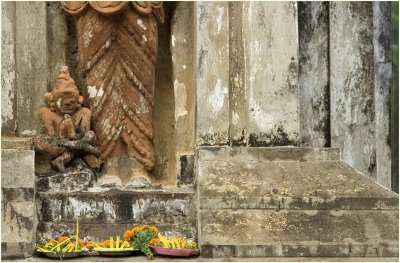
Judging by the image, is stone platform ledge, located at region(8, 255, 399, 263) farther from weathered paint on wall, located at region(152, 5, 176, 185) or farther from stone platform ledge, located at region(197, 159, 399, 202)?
weathered paint on wall, located at region(152, 5, 176, 185)

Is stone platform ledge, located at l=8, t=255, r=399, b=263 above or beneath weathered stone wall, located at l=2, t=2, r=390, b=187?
beneath

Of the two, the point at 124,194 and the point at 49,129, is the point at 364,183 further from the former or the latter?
the point at 49,129

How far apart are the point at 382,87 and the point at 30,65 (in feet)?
11.9

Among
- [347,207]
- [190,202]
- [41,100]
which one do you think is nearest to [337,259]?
[347,207]

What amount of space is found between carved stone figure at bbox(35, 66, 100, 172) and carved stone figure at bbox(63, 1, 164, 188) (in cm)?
14

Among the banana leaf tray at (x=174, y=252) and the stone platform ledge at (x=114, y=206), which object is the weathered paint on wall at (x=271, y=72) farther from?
the banana leaf tray at (x=174, y=252)

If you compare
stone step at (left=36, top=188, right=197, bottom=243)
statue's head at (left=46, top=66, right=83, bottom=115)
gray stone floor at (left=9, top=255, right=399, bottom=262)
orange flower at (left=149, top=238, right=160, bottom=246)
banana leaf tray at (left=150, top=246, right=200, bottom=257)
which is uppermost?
statue's head at (left=46, top=66, right=83, bottom=115)

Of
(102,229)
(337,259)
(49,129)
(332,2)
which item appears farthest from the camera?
(332,2)

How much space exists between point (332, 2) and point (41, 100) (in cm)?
297

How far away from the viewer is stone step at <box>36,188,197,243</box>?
895 centimetres

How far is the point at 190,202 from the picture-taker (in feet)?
29.9

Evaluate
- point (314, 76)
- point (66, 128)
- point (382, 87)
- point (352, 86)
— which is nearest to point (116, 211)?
point (66, 128)

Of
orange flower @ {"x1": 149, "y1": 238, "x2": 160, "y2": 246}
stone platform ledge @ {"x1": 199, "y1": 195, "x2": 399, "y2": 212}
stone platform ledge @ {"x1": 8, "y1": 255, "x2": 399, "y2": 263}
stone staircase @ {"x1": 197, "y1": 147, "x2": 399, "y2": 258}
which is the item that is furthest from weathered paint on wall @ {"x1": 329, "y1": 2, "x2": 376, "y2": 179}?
orange flower @ {"x1": 149, "y1": 238, "x2": 160, "y2": 246}

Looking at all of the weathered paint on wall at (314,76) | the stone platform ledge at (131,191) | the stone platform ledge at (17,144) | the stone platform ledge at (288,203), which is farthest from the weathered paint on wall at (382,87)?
the stone platform ledge at (17,144)
